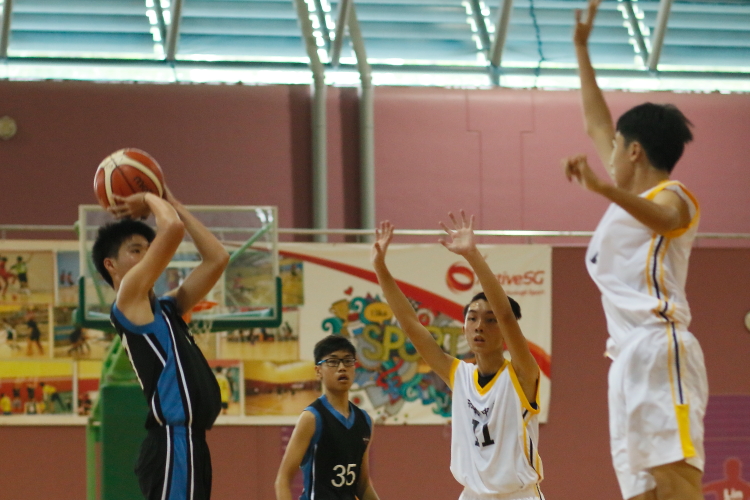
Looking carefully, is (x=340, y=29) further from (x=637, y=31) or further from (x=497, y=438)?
(x=497, y=438)

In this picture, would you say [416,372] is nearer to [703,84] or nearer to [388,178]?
[388,178]

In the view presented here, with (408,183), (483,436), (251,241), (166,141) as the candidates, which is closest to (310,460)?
(483,436)

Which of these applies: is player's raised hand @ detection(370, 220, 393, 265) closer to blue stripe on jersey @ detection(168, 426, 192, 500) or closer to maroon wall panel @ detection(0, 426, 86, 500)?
blue stripe on jersey @ detection(168, 426, 192, 500)

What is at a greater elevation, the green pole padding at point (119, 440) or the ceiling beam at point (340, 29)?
the ceiling beam at point (340, 29)

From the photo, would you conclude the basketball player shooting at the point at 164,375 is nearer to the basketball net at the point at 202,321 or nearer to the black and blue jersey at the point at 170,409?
the black and blue jersey at the point at 170,409

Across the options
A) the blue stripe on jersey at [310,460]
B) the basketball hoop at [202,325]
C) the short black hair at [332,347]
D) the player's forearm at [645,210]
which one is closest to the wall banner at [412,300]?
the basketball hoop at [202,325]

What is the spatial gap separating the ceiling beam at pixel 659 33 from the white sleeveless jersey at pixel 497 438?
5701 mm

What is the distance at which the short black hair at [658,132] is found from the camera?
2.61 meters

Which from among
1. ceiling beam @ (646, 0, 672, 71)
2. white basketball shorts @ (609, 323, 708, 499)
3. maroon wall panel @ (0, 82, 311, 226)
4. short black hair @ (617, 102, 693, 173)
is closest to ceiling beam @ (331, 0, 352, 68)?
maroon wall panel @ (0, 82, 311, 226)

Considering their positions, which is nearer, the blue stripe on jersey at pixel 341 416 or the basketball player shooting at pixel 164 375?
the basketball player shooting at pixel 164 375

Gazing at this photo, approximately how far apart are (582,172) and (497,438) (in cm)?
140

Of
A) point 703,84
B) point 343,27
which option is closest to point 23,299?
point 343,27

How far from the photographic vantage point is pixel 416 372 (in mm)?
7359

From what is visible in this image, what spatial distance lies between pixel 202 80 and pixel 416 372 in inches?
125
